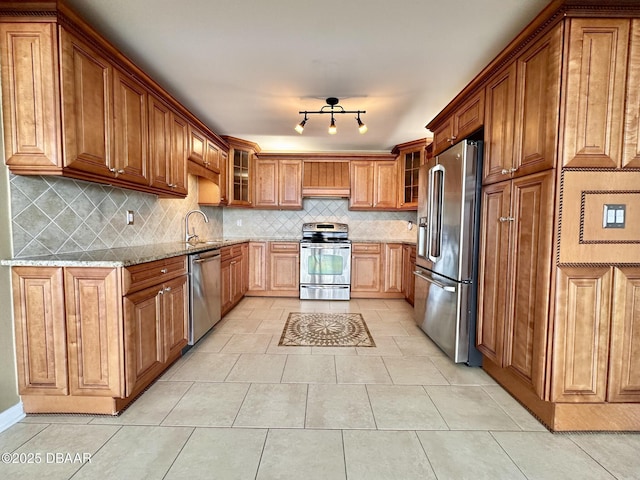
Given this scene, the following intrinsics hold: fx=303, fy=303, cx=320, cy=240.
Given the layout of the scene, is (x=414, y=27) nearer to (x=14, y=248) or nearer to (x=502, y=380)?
(x=502, y=380)

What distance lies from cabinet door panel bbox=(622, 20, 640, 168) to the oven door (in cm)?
321

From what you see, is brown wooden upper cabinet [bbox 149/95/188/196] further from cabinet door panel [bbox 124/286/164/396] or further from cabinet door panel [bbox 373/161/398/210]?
cabinet door panel [bbox 373/161/398/210]

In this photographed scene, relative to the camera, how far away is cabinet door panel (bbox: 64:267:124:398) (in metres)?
1.70

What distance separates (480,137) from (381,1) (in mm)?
1362

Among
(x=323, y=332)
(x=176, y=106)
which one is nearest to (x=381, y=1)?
(x=176, y=106)

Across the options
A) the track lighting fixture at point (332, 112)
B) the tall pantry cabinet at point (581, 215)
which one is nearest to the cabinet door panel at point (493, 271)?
the tall pantry cabinet at point (581, 215)

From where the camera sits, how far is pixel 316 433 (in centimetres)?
160

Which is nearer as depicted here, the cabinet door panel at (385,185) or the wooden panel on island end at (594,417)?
the wooden panel on island end at (594,417)

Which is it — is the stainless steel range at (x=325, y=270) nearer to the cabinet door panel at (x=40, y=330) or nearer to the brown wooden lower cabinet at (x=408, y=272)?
the brown wooden lower cabinet at (x=408, y=272)

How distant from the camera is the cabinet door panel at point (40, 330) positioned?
5.48 ft

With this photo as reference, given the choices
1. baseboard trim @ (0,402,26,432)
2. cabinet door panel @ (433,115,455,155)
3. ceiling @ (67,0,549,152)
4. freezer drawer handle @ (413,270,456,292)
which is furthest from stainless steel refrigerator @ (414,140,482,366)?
baseboard trim @ (0,402,26,432)

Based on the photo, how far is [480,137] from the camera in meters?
2.46

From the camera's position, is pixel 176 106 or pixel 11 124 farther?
pixel 176 106

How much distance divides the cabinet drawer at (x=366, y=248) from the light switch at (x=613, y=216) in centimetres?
309
